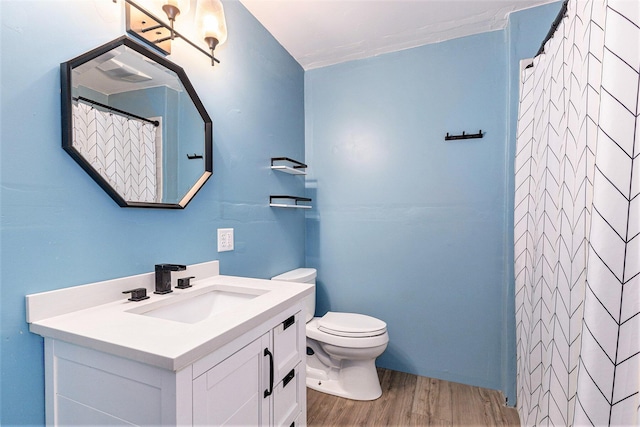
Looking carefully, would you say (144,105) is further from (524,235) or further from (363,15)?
(524,235)

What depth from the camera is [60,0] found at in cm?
93

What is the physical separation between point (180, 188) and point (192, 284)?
43 centimetres

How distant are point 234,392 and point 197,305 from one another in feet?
1.61

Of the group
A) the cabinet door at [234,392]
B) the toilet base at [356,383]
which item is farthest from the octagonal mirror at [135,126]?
the toilet base at [356,383]

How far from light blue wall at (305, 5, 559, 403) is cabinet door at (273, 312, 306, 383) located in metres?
1.16

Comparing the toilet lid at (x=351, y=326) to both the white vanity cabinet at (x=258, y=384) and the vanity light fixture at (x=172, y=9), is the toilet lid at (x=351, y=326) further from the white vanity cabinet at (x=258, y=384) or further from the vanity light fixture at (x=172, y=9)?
the vanity light fixture at (x=172, y=9)

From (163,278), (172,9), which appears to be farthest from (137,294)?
(172,9)

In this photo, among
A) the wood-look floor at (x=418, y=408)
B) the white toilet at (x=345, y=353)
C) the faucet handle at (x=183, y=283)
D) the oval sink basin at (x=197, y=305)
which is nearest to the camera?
the oval sink basin at (x=197, y=305)

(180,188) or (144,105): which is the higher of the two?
(144,105)

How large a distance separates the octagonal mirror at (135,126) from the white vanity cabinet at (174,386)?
21.5 inches

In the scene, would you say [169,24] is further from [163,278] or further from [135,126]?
[163,278]

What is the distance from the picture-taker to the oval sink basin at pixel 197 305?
3.58 ft

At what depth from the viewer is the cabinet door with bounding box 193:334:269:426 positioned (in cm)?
74

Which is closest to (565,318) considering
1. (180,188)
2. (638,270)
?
(638,270)
